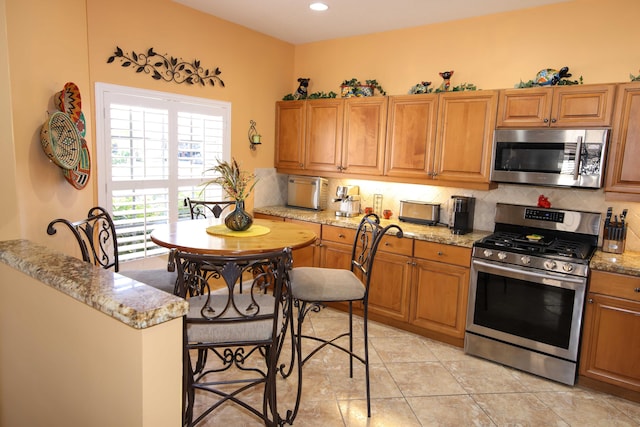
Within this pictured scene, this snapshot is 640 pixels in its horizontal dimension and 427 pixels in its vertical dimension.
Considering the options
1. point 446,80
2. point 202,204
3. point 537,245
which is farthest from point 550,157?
point 202,204

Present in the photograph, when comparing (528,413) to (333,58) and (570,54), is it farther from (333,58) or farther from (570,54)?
(333,58)

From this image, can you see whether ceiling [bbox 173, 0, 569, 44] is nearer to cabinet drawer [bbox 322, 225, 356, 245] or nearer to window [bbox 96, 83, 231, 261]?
window [bbox 96, 83, 231, 261]

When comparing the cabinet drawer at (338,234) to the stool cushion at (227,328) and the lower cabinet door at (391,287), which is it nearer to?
the lower cabinet door at (391,287)

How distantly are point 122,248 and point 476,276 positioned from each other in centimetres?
278

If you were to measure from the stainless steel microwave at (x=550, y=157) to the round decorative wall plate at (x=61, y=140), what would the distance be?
10.1 ft

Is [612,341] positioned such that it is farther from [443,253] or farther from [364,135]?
[364,135]

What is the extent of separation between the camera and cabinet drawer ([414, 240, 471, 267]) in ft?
10.8

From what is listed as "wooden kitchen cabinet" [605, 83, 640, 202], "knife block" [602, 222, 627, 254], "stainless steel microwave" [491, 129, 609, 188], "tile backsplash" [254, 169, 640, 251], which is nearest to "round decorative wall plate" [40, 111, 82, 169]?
"tile backsplash" [254, 169, 640, 251]

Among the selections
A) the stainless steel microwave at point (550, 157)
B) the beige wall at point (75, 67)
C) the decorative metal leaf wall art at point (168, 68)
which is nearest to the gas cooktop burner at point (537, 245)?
the stainless steel microwave at point (550, 157)

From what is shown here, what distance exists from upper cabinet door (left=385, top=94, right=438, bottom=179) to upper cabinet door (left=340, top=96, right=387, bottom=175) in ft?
0.28

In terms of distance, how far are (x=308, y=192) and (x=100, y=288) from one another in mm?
3274

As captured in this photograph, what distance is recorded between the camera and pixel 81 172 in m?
2.96

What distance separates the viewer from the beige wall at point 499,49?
3145mm

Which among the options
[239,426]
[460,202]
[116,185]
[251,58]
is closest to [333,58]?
[251,58]
